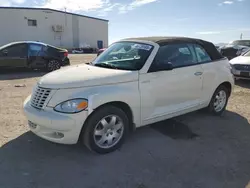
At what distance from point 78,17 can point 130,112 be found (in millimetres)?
51017

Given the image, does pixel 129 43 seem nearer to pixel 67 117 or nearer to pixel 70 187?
pixel 67 117

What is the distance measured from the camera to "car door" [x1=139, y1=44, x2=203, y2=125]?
410cm

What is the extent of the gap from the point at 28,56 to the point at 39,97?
8463 millimetres

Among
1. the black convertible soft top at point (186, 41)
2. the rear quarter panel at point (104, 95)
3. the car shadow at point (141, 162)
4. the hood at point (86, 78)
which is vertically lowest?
the car shadow at point (141, 162)

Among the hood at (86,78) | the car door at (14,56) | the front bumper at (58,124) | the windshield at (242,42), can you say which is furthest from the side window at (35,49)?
the windshield at (242,42)

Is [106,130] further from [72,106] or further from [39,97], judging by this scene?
[39,97]

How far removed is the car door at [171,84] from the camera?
4.10m

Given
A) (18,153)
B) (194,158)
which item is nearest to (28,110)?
(18,153)

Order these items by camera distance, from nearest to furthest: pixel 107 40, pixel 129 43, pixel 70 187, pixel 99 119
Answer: pixel 70 187, pixel 99 119, pixel 129 43, pixel 107 40

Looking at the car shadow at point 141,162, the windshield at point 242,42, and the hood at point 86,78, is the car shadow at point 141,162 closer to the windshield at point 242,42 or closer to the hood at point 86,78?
the hood at point 86,78

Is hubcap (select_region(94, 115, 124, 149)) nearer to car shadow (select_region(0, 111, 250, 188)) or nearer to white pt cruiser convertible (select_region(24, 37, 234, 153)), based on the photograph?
white pt cruiser convertible (select_region(24, 37, 234, 153))

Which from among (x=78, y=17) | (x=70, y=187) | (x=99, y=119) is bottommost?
(x=70, y=187)

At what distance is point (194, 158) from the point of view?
373 cm

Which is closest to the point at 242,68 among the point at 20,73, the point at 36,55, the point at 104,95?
the point at 104,95
